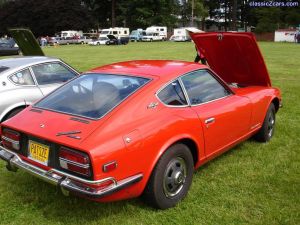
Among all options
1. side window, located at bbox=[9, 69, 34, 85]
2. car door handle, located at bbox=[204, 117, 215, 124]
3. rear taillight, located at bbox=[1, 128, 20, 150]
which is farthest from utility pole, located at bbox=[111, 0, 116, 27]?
rear taillight, located at bbox=[1, 128, 20, 150]

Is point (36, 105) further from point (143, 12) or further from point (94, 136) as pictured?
point (143, 12)

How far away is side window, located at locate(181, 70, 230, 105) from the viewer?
14.7 ft

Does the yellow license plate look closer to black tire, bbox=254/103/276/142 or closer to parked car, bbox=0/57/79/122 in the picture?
parked car, bbox=0/57/79/122

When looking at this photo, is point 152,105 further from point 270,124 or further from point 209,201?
point 270,124

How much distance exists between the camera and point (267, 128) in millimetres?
5953

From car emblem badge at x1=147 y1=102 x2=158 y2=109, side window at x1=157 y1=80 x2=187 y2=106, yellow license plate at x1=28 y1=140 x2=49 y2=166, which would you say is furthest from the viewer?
side window at x1=157 y1=80 x2=187 y2=106

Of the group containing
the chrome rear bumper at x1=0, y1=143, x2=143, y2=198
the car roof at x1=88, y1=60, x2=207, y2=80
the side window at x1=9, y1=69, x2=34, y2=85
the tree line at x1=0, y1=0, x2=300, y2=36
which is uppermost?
the tree line at x1=0, y1=0, x2=300, y2=36

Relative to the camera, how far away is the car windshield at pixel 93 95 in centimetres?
390

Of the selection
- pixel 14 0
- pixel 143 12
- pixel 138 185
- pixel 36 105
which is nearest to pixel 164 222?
pixel 138 185

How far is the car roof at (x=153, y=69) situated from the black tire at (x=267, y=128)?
1.65 meters

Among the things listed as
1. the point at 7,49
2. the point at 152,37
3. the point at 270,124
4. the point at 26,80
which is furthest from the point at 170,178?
the point at 152,37

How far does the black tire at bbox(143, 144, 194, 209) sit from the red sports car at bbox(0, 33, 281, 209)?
0.03ft

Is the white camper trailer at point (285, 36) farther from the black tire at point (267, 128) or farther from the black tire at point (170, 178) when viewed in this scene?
the black tire at point (170, 178)

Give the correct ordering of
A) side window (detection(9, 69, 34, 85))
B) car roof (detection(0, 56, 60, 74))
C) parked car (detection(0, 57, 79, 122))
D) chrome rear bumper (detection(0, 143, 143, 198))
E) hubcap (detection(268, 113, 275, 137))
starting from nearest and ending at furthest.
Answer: chrome rear bumper (detection(0, 143, 143, 198)), hubcap (detection(268, 113, 275, 137)), parked car (detection(0, 57, 79, 122)), side window (detection(9, 69, 34, 85)), car roof (detection(0, 56, 60, 74))
